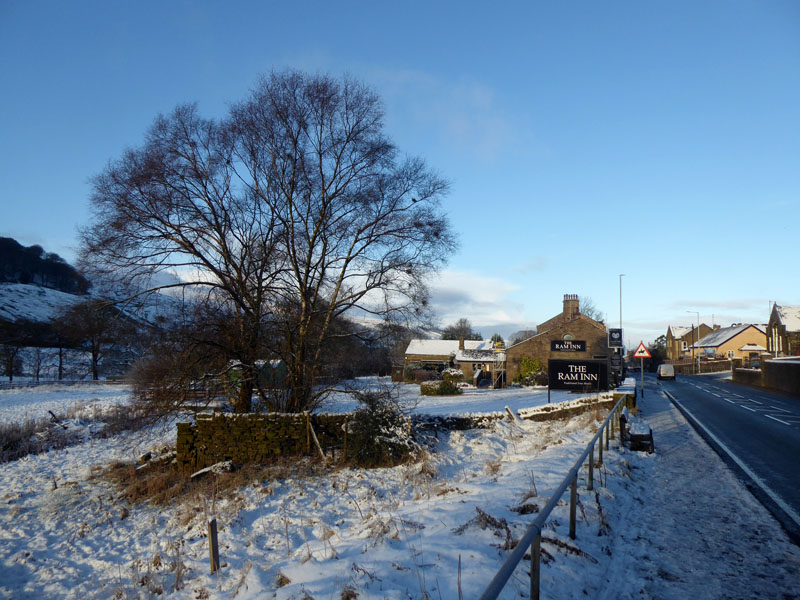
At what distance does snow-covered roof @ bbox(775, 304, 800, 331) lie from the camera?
215 ft

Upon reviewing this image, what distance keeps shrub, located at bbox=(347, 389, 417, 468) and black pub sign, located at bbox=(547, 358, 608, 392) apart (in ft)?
31.6

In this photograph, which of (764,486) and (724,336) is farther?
(724,336)

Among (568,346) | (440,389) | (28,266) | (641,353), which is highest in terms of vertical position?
(28,266)

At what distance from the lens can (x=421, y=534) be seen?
6133mm

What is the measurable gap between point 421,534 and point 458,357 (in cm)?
5077

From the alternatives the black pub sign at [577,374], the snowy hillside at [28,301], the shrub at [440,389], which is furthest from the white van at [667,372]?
the snowy hillside at [28,301]

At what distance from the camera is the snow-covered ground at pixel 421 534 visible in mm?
4859

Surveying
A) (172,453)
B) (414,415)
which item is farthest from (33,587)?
(414,415)

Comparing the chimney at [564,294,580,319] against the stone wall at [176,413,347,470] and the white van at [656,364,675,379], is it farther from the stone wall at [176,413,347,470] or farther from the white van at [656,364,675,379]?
the stone wall at [176,413,347,470]

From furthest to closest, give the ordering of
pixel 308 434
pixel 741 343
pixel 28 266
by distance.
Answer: pixel 28 266
pixel 741 343
pixel 308 434

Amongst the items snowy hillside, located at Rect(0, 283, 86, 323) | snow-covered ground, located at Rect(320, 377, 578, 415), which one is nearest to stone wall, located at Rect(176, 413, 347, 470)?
snow-covered ground, located at Rect(320, 377, 578, 415)

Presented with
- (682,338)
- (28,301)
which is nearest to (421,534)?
(28,301)

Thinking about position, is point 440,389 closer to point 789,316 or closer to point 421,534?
point 421,534

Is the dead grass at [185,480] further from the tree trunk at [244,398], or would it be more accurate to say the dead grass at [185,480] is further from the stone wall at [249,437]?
the tree trunk at [244,398]
